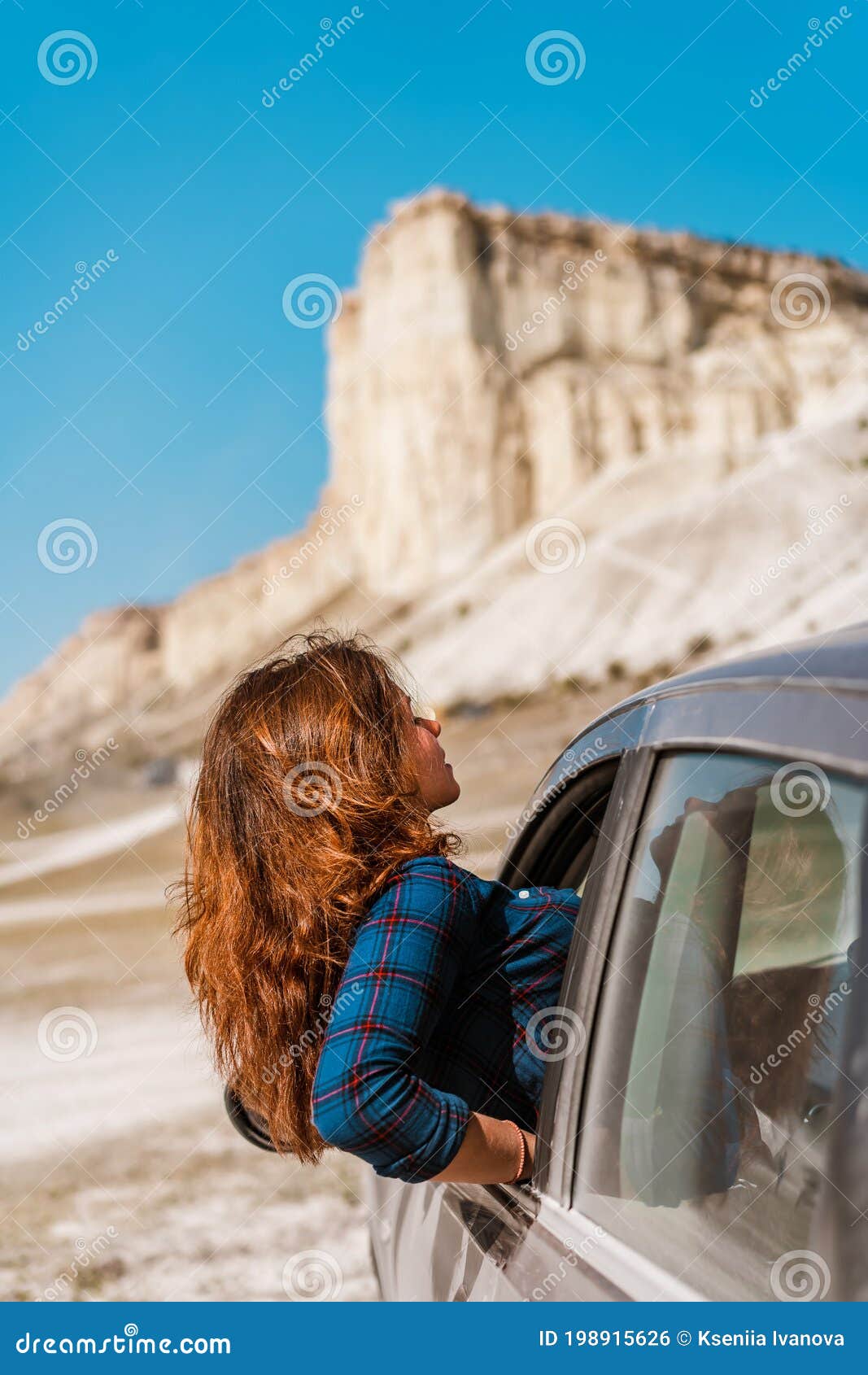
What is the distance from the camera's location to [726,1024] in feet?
4.75

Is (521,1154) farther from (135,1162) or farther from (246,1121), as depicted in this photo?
(135,1162)

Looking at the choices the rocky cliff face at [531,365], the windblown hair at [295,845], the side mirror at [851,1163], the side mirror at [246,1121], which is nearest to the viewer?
the side mirror at [851,1163]

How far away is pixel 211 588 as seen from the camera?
318 ft

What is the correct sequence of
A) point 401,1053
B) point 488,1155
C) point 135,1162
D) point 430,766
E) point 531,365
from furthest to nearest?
point 531,365 < point 135,1162 < point 430,766 < point 488,1155 < point 401,1053

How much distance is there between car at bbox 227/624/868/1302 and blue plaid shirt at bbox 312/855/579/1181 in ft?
0.27

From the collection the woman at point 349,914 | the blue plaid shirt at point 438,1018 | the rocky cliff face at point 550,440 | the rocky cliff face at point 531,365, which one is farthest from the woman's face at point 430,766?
the rocky cliff face at point 531,365

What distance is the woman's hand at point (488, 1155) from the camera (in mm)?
1646

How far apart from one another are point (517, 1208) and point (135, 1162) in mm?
6411

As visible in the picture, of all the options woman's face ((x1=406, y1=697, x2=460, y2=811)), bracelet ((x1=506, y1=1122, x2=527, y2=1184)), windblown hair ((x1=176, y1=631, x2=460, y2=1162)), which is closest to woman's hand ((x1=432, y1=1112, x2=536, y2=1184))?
bracelet ((x1=506, y1=1122, x2=527, y2=1184))

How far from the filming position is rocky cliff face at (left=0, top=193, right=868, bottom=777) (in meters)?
43.2

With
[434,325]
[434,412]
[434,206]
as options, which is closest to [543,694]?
[434,412]

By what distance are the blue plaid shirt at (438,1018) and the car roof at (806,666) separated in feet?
1.54

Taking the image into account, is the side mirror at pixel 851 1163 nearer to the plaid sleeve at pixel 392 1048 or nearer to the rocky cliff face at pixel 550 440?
the plaid sleeve at pixel 392 1048

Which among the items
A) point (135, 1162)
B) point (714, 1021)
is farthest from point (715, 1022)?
point (135, 1162)
